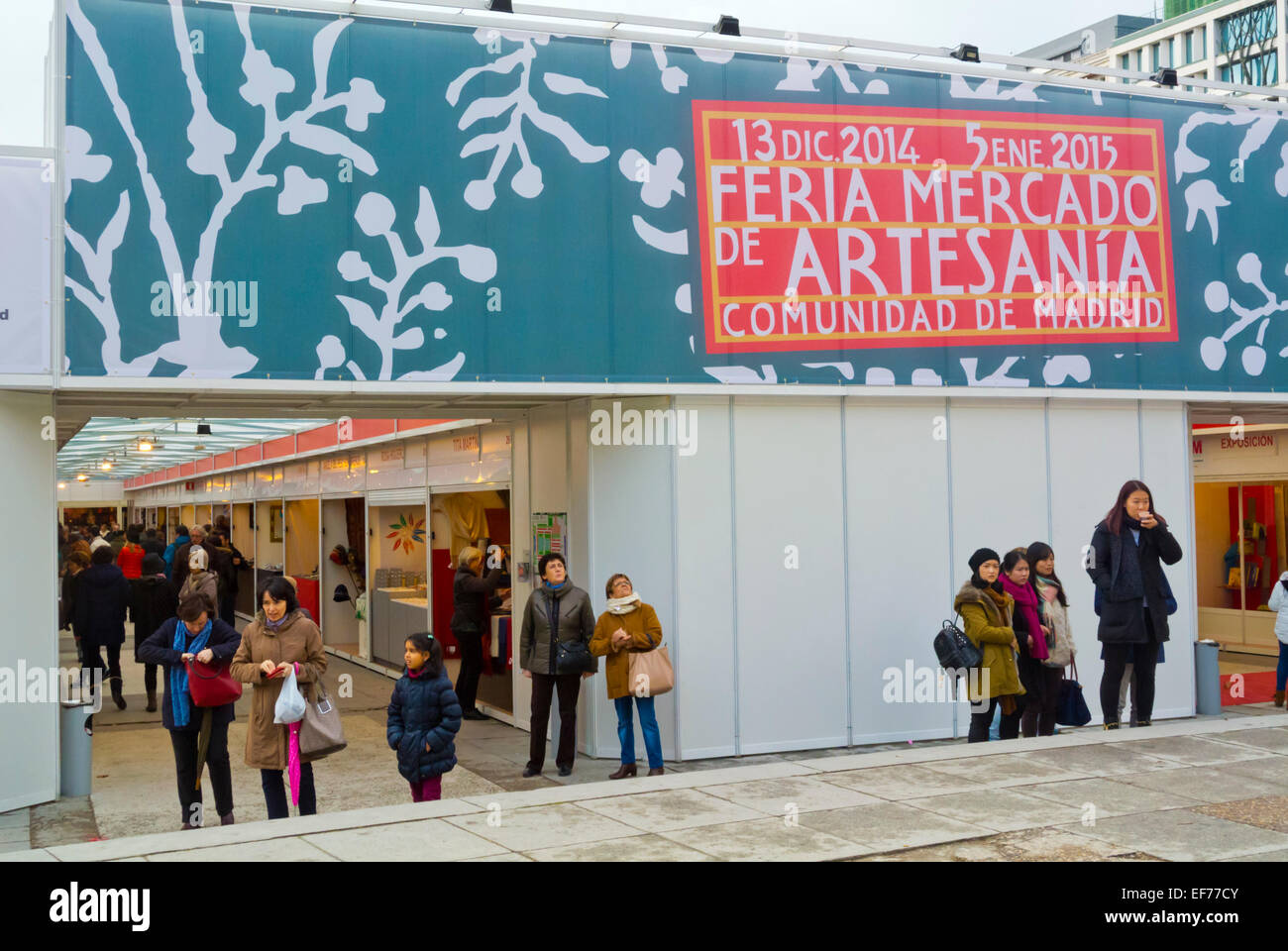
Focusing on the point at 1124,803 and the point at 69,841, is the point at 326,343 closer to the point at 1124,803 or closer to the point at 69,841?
the point at 69,841

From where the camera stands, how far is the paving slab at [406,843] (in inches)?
230

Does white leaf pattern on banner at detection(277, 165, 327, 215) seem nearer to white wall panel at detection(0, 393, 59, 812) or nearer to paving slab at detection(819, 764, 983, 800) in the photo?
white wall panel at detection(0, 393, 59, 812)

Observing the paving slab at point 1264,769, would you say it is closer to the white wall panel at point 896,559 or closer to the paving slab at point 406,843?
the white wall panel at point 896,559

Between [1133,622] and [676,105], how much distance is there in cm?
543

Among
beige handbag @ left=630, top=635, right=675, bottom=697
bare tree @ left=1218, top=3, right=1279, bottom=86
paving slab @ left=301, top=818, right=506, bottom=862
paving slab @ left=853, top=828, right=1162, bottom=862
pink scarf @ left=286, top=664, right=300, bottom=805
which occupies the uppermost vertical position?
bare tree @ left=1218, top=3, right=1279, bottom=86

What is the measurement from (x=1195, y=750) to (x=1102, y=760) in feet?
2.86

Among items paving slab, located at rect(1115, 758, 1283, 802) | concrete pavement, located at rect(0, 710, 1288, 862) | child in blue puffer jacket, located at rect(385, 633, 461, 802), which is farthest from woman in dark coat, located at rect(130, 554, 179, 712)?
paving slab, located at rect(1115, 758, 1283, 802)

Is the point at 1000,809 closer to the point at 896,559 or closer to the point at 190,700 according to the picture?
the point at 896,559

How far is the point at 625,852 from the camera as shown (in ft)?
19.5

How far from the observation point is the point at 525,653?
9.57 meters

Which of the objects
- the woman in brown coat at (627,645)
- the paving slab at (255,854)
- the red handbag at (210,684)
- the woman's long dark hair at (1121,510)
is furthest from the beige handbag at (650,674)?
the woman's long dark hair at (1121,510)

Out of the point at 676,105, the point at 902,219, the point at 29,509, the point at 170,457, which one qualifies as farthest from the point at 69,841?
the point at 170,457

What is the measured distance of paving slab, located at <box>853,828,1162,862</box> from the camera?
18.9 ft

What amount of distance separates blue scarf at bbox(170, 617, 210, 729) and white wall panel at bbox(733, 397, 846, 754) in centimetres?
426
